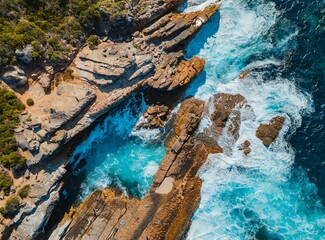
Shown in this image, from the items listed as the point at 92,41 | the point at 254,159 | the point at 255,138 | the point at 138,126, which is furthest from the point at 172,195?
the point at 92,41

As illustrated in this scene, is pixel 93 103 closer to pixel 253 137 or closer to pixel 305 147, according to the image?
pixel 253 137

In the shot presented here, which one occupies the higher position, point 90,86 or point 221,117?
point 221,117

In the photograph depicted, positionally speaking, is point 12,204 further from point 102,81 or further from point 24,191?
point 102,81

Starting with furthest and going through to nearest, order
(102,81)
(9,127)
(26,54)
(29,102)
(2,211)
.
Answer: (102,81)
(26,54)
(29,102)
(9,127)
(2,211)

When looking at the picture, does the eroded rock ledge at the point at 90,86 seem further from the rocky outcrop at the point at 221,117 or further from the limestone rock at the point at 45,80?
the rocky outcrop at the point at 221,117

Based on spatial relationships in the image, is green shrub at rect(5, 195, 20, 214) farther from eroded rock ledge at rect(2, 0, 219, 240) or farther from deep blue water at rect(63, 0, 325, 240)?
deep blue water at rect(63, 0, 325, 240)

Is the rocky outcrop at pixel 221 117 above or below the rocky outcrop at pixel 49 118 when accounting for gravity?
above

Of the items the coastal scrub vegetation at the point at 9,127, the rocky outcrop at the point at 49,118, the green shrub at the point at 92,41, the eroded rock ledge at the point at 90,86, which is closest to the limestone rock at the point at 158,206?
the eroded rock ledge at the point at 90,86

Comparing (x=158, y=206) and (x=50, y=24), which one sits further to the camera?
(x=50, y=24)
